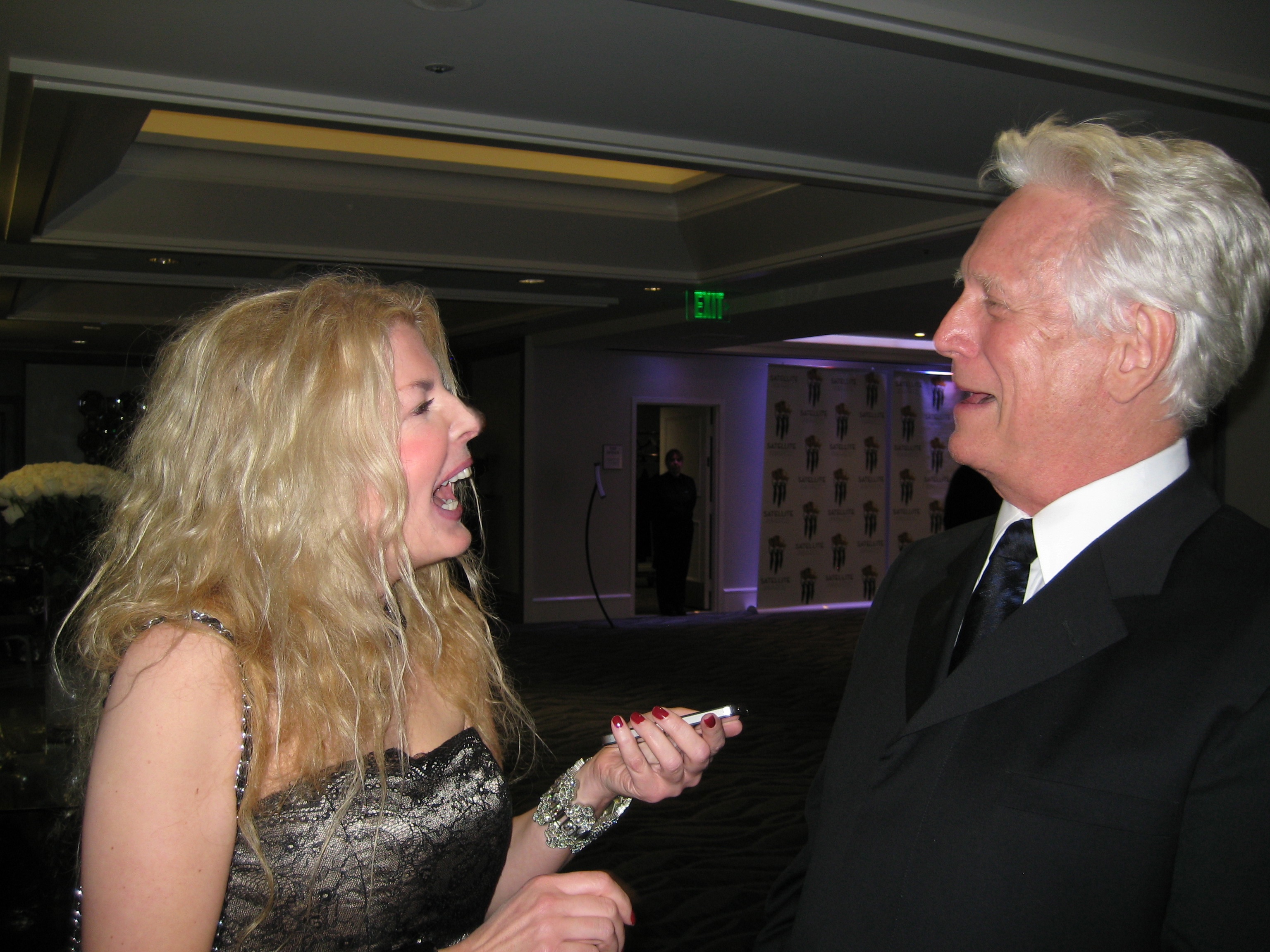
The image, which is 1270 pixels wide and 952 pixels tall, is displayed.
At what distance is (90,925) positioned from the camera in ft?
3.55

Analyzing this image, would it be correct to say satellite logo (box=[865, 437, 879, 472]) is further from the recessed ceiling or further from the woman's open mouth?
the woman's open mouth

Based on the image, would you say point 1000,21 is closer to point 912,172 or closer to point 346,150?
point 912,172

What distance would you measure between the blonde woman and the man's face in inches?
22.4

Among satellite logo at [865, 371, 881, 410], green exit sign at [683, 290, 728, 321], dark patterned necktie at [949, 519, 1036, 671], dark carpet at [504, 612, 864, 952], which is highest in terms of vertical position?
green exit sign at [683, 290, 728, 321]

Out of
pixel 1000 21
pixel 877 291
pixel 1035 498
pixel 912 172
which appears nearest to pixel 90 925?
pixel 1035 498

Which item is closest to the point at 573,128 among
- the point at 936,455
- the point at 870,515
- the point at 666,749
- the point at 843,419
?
the point at 666,749

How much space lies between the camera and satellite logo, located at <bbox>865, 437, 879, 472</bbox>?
1223cm

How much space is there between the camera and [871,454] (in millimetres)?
12258

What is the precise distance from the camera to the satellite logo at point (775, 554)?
11.6 metres

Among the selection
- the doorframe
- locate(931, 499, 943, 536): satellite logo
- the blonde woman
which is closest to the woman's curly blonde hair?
the blonde woman

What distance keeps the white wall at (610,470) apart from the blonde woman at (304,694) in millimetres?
9227

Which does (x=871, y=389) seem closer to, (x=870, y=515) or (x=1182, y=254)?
(x=870, y=515)

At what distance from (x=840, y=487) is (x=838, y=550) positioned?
782 millimetres

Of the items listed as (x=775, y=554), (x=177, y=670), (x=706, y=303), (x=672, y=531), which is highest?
(x=706, y=303)
